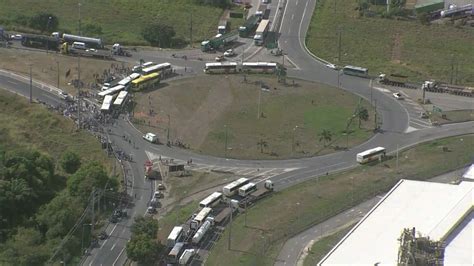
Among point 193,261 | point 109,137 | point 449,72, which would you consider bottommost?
point 193,261

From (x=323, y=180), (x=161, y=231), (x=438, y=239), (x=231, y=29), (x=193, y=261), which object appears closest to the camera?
(x=438, y=239)

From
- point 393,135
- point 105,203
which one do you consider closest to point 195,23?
point 393,135

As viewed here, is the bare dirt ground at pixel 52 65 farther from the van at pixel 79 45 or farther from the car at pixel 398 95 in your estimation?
the car at pixel 398 95

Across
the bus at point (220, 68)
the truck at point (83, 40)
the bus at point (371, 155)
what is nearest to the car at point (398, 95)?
the bus at point (371, 155)

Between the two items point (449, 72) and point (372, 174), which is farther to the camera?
point (449, 72)

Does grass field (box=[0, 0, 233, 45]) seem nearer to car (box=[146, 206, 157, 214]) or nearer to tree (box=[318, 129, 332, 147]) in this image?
tree (box=[318, 129, 332, 147])

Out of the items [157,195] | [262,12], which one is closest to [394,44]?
[262,12]

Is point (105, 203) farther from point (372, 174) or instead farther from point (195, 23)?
point (195, 23)

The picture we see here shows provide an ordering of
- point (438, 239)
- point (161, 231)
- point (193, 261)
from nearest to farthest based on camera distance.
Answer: point (438, 239), point (193, 261), point (161, 231)
